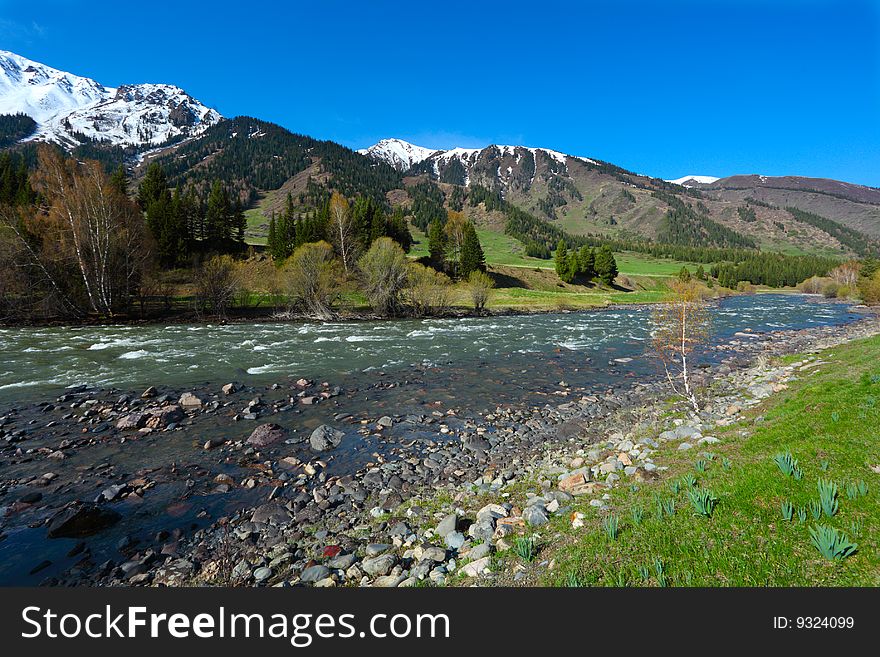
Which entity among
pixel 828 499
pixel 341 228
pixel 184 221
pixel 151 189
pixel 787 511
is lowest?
pixel 787 511

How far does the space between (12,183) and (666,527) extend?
333 ft

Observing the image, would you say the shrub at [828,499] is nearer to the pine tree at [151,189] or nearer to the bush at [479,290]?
the bush at [479,290]

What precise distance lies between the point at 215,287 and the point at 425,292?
24.1 m

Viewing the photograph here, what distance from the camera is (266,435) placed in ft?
37.5

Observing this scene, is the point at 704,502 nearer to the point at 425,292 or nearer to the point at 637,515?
the point at 637,515

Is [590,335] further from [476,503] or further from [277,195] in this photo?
[277,195]

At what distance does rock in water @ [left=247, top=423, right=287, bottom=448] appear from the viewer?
11.1 meters

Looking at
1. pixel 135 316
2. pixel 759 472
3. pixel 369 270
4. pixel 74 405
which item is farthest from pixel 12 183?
pixel 759 472

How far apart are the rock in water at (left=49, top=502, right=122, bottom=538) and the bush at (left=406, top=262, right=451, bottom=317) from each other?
41.2 m

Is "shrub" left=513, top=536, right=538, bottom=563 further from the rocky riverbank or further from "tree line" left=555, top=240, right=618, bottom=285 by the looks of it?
"tree line" left=555, top=240, right=618, bottom=285

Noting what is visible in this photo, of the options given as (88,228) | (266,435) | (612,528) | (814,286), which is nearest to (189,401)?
(266,435)

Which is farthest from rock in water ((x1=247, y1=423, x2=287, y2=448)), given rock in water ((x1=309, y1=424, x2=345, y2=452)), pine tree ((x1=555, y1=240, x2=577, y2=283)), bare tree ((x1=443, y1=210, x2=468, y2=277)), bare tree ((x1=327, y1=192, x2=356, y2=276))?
pine tree ((x1=555, y1=240, x2=577, y2=283))

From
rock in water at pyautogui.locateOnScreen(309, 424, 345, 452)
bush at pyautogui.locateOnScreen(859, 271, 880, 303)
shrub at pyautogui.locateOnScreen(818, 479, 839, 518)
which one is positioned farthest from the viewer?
bush at pyautogui.locateOnScreen(859, 271, 880, 303)

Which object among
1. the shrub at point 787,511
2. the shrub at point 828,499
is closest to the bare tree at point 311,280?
the shrub at point 787,511
